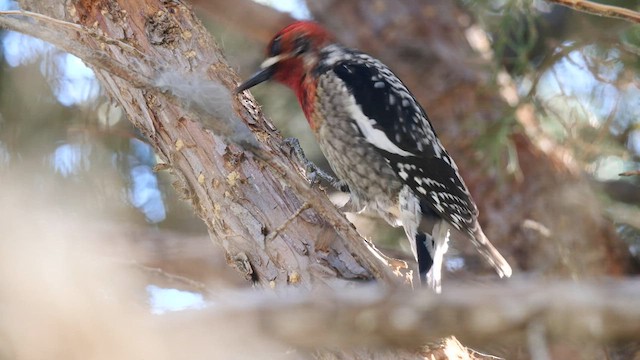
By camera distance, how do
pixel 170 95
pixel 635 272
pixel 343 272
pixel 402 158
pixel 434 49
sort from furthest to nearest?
pixel 434 49 < pixel 635 272 < pixel 402 158 < pixel 343 272 < pixel 170 95

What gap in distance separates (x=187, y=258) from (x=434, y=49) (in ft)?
6.49

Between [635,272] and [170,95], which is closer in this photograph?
[170,95]

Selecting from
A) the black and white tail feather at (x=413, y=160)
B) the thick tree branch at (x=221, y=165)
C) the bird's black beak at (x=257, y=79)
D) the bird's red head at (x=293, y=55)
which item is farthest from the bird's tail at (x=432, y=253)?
the bird's black beak at (x=257, y=79)

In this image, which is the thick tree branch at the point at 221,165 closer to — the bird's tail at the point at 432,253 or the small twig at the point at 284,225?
the small twig at the point at 284,225

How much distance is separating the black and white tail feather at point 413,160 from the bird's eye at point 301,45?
0.10m

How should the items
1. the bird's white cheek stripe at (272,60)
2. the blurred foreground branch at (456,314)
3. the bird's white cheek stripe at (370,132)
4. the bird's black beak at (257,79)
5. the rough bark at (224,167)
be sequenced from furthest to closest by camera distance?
the bird's white cheek stripe at (272,60)
the bird's white cheek stripe at (370,132)
the bird's black beak at (257,79)
the rough bark at (224,167)
the blurred foreground branch at (456,314)

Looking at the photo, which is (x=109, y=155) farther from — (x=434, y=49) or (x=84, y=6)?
(x=434, y=49)

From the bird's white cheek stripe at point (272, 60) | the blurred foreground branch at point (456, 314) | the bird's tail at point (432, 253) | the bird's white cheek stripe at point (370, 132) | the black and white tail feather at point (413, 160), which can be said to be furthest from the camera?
the bird's white cheek stripe at point (272, 60)

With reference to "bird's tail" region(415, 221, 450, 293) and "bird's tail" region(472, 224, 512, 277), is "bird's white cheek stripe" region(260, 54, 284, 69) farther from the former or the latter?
"bird's tail" region(472, 224, 512, 277)

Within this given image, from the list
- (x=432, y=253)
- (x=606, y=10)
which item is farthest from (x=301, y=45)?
(x=606, y=10)

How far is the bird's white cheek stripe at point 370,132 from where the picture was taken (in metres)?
3.44

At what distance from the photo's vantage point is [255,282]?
2.57 meters

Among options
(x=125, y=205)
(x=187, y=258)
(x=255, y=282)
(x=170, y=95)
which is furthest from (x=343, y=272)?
(x=125, y=205)

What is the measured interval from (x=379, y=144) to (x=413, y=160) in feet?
0.52
